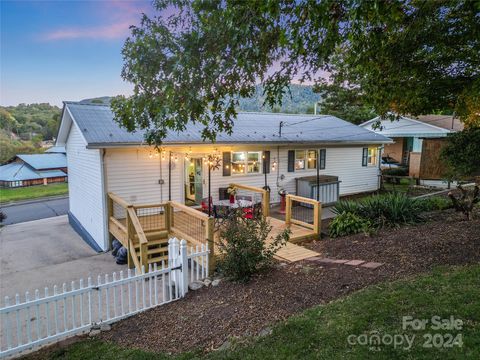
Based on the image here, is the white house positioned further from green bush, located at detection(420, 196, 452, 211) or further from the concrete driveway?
green bush, located at detection(420, 196, 452, 211)

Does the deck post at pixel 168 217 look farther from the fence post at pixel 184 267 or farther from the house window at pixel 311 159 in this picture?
the house window at pixel 311 159

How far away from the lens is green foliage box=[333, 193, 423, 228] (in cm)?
863

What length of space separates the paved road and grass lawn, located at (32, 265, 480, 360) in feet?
51.3

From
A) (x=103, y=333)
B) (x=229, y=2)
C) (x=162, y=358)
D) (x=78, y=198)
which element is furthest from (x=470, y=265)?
(x=78, y=198)

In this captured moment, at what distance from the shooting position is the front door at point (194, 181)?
1209 centimetres

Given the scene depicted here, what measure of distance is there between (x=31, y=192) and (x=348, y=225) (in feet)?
85.4

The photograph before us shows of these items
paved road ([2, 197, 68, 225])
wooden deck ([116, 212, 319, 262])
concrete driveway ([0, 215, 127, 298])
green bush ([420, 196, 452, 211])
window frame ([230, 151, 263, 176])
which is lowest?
paved road ([2, 197, 68, 225])

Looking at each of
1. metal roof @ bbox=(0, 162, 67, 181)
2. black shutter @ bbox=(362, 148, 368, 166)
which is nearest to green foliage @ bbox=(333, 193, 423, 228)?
black shutter @ bbox=(362, 148, 368, 166)

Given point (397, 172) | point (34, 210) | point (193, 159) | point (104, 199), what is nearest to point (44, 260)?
point (104, 199)

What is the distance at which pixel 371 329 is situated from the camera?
133 inches

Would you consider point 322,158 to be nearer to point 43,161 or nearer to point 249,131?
point 249,131

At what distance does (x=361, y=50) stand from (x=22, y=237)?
46.8 feet

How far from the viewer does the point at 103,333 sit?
4922 mm

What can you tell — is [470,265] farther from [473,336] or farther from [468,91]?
[468,91]
